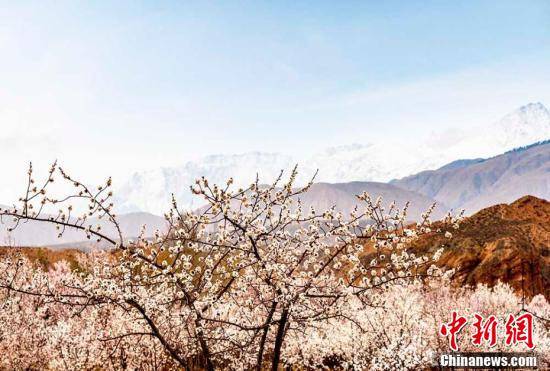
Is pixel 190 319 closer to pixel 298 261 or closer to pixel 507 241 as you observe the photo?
pixel 298 261

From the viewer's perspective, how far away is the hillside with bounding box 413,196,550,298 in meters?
50.3

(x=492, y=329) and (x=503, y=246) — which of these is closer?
(x=492, y=329)

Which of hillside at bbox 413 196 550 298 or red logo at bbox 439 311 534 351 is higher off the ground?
hillside at bbox 413 196 550 298

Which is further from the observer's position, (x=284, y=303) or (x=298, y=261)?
(x=298, y=261)

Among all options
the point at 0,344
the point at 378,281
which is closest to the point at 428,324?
the point at 378,281

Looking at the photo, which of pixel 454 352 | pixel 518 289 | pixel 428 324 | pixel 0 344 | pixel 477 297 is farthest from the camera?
pixel 518 289

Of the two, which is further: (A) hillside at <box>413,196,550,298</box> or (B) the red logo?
(A) hillside at <box>413,196,550,298</box>

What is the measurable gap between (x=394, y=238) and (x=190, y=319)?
5.05 meters

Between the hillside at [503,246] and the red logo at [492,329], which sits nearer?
the red logo at [492,329]

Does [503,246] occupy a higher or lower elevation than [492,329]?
higher

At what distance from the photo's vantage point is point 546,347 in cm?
2414

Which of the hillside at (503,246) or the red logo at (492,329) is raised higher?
the hillside at (503,246)

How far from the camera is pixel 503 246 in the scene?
53.8 meters

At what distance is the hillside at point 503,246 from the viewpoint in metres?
50.3
